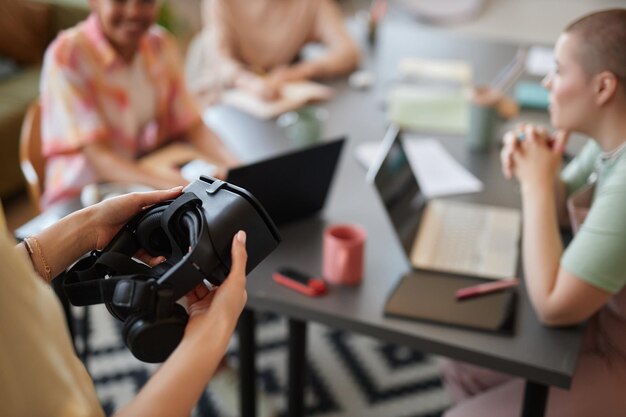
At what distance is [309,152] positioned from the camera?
1537mm

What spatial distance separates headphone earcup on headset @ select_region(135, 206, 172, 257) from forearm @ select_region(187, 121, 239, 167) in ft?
3.21

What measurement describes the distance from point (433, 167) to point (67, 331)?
1249mm

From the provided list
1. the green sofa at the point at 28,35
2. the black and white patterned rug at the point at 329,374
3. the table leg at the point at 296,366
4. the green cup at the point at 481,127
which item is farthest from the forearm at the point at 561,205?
the green sofa at the point at 28,35

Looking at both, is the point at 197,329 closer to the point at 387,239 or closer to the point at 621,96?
the point at 387,239

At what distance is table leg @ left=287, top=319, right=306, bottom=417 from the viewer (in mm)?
1599

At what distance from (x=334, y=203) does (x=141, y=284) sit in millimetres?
920

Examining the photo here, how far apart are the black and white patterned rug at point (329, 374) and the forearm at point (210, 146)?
617 millimetres

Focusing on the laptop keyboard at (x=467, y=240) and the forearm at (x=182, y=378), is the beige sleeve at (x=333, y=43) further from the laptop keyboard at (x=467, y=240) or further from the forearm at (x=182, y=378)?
the forearm at (x=182, y=378)

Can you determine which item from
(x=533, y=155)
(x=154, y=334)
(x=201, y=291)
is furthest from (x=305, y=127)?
(x=154, y=334)

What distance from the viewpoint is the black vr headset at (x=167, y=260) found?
33.8 inches

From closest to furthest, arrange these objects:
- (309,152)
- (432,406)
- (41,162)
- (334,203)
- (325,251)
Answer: (325,251)
(309,152)
(334,203)
(41,162)
(432,406)

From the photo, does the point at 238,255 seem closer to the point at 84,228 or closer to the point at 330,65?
the point at 84,228

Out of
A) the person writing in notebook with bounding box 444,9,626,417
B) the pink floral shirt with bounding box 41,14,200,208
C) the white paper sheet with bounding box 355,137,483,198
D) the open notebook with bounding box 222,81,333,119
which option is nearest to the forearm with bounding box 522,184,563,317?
the person writing in notebook with bounding box 444,9,626,417

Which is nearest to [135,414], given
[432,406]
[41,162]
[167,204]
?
[167,204]
